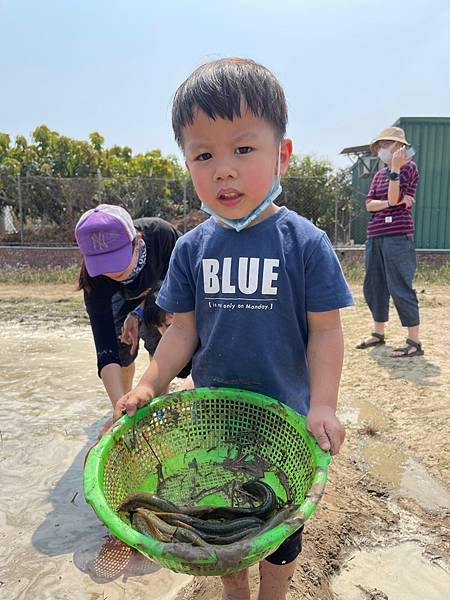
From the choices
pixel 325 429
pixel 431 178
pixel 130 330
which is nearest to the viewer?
pixel 325 429

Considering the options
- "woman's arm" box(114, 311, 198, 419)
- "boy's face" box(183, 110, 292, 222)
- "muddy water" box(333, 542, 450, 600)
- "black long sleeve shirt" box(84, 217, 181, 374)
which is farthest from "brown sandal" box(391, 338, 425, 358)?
"boy's face" box(183, 110, 292, 222)

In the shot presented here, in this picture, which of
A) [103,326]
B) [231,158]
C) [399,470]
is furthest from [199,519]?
[399,470]

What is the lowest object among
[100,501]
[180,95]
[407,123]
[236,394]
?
[100,501]

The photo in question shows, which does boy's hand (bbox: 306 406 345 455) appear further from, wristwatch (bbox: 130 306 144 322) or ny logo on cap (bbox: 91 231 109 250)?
wristwatch (bbox: 130 306 144 322)

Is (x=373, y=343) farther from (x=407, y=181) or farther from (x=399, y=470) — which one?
(x=399, y=470)

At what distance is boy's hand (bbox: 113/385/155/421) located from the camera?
1.59m

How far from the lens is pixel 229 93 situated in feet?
4.71

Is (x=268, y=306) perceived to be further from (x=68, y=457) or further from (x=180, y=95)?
(x=68, y=457)

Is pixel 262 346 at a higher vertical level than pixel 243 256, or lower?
lower

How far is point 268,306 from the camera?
1613mm

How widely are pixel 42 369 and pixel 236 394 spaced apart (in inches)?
136

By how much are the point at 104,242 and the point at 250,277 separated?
1.07 m

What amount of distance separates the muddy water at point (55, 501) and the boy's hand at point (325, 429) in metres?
1.05

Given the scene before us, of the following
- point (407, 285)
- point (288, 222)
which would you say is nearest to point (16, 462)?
point (288, 222)
